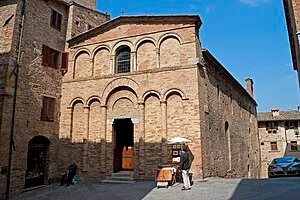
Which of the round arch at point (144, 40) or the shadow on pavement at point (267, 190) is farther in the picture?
the round arch at point (144, 40)

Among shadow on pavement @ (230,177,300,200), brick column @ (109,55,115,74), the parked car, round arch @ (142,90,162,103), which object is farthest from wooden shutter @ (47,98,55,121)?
the parked car

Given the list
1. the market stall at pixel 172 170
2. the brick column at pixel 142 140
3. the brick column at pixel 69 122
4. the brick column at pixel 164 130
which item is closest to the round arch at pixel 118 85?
the brick column at pixel 142 140

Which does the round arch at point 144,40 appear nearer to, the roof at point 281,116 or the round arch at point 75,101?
the round arch at point 75,101

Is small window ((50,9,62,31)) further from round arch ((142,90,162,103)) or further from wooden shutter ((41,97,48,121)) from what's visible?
round arch ((142,90,162,103))

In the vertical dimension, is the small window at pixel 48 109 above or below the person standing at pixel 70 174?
above

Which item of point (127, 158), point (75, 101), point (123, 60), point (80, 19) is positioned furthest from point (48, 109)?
point (80, 19)

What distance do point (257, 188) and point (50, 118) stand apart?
11.3 m

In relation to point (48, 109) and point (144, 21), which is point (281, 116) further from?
point (48, 109)

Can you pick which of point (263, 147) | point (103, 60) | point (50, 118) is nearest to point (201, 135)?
point (103, 60)

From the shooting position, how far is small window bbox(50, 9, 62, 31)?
51.5 ft

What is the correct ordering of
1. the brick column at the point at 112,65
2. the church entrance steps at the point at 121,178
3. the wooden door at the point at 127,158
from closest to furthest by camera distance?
1. the church entrance steps at the point at 121,178
2. the wooden door at the point at 127,158
3. the brick column at the point at 112,65

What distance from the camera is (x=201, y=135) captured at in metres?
12.6

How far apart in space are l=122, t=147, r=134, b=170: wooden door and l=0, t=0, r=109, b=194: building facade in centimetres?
399

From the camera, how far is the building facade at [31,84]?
12.2m
